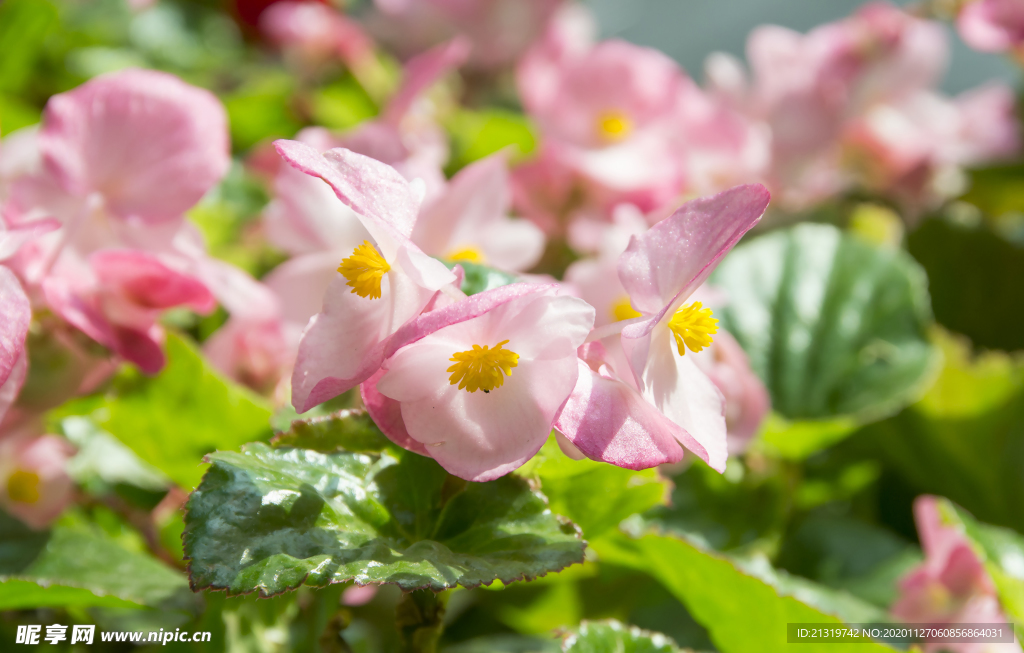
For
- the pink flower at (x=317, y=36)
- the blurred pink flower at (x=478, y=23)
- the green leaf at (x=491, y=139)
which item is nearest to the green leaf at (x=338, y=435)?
the green leaf at (x=491, y=139)

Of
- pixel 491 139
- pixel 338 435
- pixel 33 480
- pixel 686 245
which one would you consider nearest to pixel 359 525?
pixel 338 435

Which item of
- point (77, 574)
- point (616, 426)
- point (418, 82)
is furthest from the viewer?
point (418, 82)

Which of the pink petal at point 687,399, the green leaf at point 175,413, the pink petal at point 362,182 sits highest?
the pink petal at point 362,182

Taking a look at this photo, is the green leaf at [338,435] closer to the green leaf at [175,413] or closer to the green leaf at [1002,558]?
the green leaf at [175,413]

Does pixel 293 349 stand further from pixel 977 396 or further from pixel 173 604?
pixel 977 396

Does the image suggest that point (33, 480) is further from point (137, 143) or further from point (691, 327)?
point (691, 327)

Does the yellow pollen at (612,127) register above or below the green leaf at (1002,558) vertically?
above
